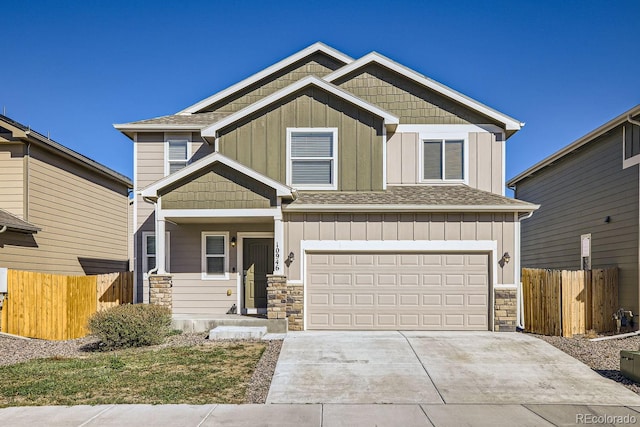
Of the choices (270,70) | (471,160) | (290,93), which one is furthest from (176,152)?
(471,160)

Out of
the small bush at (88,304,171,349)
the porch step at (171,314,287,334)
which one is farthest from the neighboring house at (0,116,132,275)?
the porch step at (171,314,287,334)

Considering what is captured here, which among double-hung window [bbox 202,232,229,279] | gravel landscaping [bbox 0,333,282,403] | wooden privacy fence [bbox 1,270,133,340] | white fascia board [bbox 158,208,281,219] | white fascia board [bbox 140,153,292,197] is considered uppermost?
white fascia board [bbox 140,153,292,197]

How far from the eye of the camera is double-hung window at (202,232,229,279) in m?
14.8

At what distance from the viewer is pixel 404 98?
15.4m

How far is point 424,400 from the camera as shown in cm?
778

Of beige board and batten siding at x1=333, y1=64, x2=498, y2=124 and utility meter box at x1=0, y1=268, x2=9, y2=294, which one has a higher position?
beige board and batten siding at x1=333, y1=64, x2=498, y2=124

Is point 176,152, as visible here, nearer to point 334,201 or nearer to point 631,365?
point 334,201

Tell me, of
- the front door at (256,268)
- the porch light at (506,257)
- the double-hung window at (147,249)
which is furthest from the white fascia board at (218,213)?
the porch light at (506,257)

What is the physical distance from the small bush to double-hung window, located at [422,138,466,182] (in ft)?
27.0

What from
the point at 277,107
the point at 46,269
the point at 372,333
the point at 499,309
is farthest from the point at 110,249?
the point at 499,309

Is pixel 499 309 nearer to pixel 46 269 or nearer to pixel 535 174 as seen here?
pixel 535 174

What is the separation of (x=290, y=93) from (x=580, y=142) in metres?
9.16

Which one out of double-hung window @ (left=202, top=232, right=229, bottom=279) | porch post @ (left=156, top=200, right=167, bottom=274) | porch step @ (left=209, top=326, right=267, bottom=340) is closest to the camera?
porch step @ (left=209, top=326, right=267, bottom=340)

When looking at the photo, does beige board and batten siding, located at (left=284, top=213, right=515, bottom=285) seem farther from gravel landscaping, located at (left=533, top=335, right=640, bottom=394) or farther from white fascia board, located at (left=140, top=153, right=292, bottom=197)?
gravel landscaping, located at (left=533, top=335, right=640, bottom=394)
